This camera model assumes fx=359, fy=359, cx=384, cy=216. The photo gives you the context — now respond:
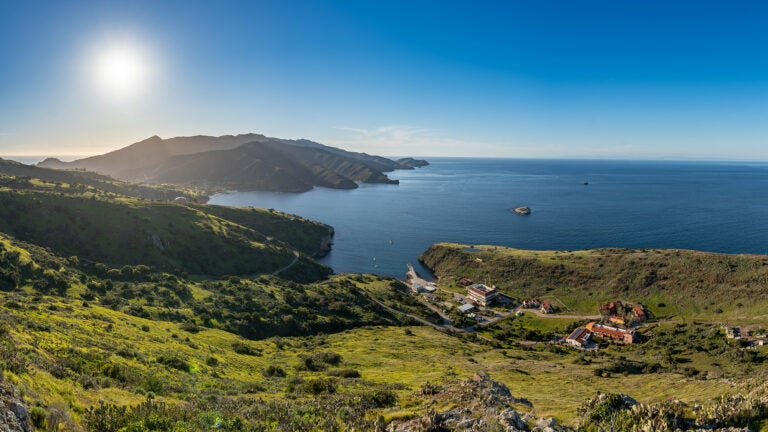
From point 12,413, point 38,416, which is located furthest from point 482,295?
point 12,413

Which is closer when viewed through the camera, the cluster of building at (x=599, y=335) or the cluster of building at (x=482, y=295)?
the cluster of building at (x=599, y=335)

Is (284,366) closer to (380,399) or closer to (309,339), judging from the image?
(309,339)

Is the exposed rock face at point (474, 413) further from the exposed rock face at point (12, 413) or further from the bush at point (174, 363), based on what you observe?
the bush at point (174, 363)

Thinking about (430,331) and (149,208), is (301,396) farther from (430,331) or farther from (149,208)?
(149,208)

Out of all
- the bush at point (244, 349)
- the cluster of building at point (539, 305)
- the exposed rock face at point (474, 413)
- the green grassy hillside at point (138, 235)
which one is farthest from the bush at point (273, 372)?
the cluster of building at point (539, 305)

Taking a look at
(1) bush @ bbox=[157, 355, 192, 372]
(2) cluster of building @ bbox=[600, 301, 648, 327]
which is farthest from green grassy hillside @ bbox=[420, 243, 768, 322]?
(1) bush @ bbox=[157, 355, 192, 372]

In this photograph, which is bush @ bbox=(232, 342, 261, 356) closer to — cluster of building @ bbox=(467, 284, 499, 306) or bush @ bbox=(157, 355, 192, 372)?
bush @ bbox=(157, 355, 192, 372)
